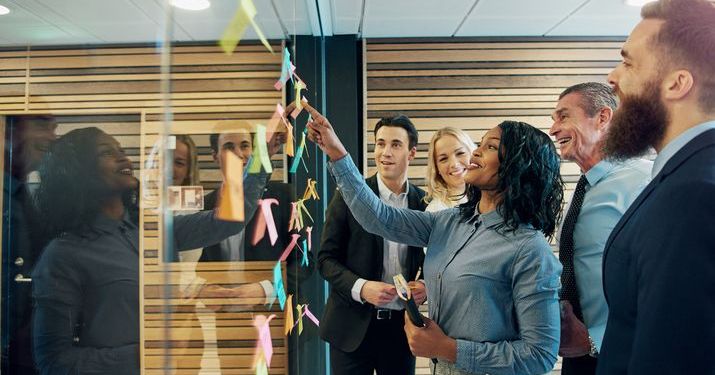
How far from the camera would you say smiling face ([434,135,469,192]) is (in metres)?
3.11

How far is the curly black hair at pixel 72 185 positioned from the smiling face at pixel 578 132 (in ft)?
6.43

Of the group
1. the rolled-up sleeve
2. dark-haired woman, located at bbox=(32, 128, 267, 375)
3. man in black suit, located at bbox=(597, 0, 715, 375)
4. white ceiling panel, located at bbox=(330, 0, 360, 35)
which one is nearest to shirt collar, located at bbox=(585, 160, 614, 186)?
the rolled-up sleeve

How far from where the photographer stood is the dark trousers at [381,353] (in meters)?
2.55

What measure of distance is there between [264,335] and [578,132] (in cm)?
152

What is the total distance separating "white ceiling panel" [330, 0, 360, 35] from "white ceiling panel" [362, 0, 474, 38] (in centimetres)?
7

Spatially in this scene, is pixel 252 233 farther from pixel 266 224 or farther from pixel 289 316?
pixel 289 316

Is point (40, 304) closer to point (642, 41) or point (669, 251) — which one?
point (669, 251)

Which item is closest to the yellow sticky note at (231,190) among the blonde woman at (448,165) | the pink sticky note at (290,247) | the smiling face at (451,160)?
the pink sticky note at (290,247)

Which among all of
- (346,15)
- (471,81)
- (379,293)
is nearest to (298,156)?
(379,293)

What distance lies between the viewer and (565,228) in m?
2.03

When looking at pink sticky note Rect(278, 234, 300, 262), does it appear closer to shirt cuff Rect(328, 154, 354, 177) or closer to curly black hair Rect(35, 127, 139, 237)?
shirt cuff Rect(328, 154, 354, 177)

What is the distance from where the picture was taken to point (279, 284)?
1488mm

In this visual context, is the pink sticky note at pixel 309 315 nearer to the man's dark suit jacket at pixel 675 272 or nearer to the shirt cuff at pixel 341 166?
the shirt cuff at pixel 341 166

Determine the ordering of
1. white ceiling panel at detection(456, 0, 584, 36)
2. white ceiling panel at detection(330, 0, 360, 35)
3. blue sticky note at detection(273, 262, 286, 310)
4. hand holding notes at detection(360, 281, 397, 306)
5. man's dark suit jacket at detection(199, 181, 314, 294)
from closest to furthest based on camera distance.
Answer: man's dark suit jacket at detection(199, 181, 314, 294)
blue sticky note at detection(273, 262, 286, 310)
hand holding notes at detection(360, 281, 397, 306)
white ceiling panel at detection(330, 0, 360, 35)
white ceiling panel at detection(456, 0, 584, 36)
